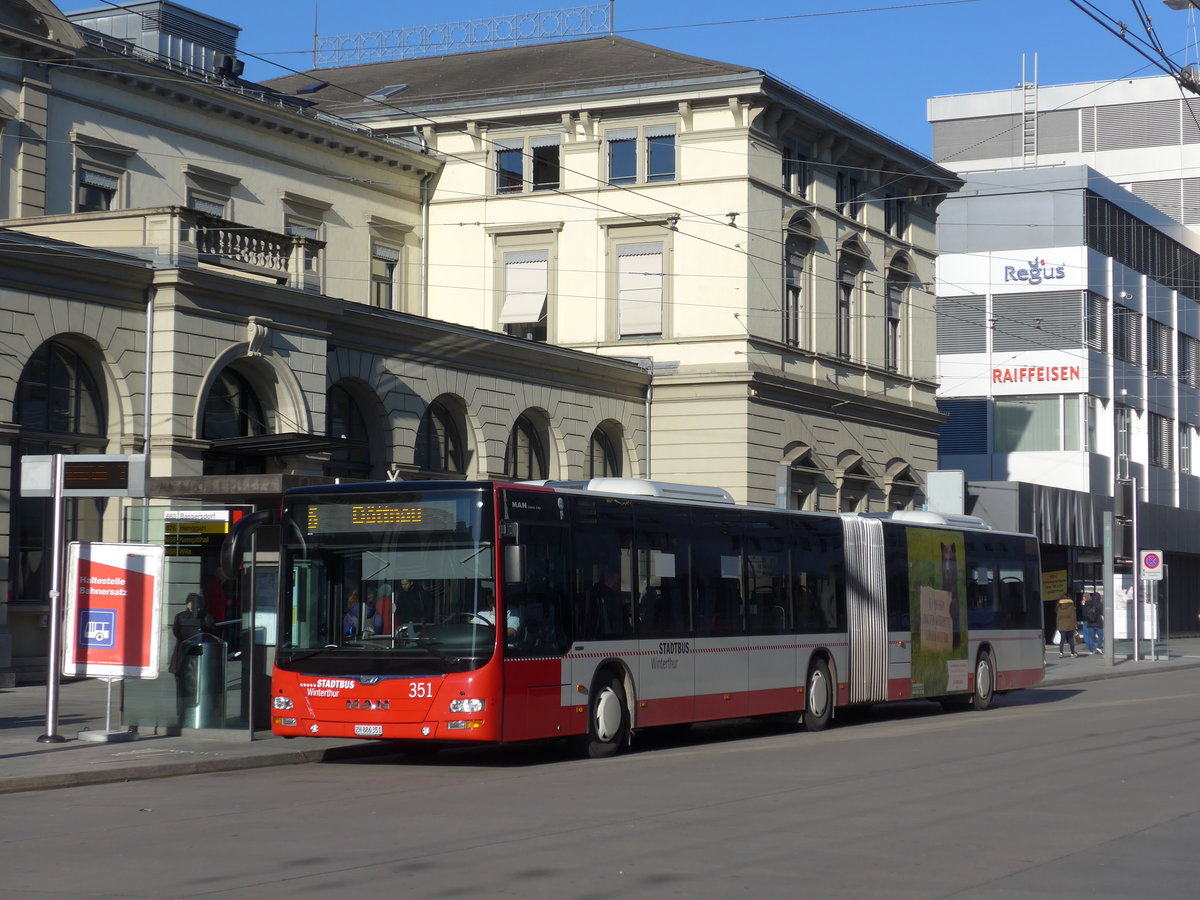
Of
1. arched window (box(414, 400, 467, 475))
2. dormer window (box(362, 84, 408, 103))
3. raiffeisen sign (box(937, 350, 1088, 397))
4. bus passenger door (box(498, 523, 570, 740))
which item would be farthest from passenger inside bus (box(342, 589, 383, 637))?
raiffeisen sign (box(937, 350, 1088, 397))

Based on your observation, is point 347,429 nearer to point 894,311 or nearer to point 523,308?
point 523,308

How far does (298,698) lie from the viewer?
16797 millimetres

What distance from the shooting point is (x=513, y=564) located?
1611cm

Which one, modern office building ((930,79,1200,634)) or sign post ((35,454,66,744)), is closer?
sign post ((35,454,66,744))

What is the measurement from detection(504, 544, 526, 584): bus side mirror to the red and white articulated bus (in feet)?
0.06

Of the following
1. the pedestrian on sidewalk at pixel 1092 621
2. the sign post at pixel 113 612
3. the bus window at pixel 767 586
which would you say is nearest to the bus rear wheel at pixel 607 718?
the bus window at pixel 767 586

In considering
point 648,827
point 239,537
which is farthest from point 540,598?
point 648,827

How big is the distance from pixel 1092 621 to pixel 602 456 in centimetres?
1661

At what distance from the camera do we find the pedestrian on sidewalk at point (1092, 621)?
48125mm

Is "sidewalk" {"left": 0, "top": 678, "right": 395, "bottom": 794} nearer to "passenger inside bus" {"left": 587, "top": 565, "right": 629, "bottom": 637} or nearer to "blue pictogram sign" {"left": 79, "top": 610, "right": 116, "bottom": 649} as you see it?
"blue pictogram sign" {"left": 79, "top": 610, "right": 116, "bottom": 649}

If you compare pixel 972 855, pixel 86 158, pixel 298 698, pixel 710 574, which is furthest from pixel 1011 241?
pixel 972 855

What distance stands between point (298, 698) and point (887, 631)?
10.1m

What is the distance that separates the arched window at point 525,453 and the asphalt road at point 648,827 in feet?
60.7

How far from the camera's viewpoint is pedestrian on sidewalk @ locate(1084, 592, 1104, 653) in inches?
1895
